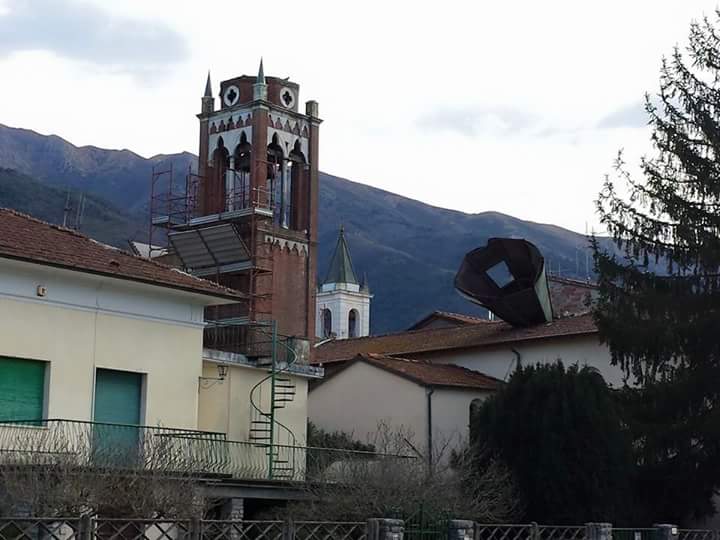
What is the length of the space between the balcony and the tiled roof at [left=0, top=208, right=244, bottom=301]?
3.12 m

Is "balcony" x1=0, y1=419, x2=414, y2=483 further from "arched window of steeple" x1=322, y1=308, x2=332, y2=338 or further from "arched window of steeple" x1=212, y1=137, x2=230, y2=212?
"arched window of steeple" x1=322, y1=308, x2=332, y2=338

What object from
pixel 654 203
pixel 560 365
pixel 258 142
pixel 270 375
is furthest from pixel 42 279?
pixel 258 142

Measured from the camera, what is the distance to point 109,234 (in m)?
166

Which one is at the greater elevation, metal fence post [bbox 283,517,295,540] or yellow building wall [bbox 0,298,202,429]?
yellow building wall [bbox 0,298,202,429]

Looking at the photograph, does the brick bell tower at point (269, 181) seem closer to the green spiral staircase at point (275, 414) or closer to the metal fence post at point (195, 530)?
the green spiral staircase at point (275, 414)

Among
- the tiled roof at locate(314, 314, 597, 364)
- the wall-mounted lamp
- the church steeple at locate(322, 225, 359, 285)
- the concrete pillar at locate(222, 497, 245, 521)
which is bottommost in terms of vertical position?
the concrete pillar at locate(222, 497, 245, 521)

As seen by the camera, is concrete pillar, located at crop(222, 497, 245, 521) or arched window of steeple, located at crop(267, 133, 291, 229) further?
arched window of steeple, located at crop(267, 133, 291, 229)

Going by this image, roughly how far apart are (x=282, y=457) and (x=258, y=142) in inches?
875

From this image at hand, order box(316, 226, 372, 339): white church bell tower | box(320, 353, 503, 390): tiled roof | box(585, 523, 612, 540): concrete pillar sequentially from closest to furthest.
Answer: box(585, 523, 612, 540): concrete pillar
box(320, 353, 503, 390): tiled roof
box(316, 226, 372, 339): white church bell tower

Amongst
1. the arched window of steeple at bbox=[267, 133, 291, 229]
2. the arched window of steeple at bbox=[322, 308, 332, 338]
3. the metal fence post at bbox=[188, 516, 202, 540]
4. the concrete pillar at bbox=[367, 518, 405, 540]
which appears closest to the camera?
the metal fence post at bbox=[188, 516, 202, 540]

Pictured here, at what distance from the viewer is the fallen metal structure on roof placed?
137 feet

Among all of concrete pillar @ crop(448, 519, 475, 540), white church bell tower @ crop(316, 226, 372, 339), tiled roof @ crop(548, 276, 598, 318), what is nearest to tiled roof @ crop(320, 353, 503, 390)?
tiled roof @ crop(548, 276, 598, 318)

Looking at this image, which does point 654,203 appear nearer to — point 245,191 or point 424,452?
point 424,452

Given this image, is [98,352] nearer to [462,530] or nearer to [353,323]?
[462,530]
